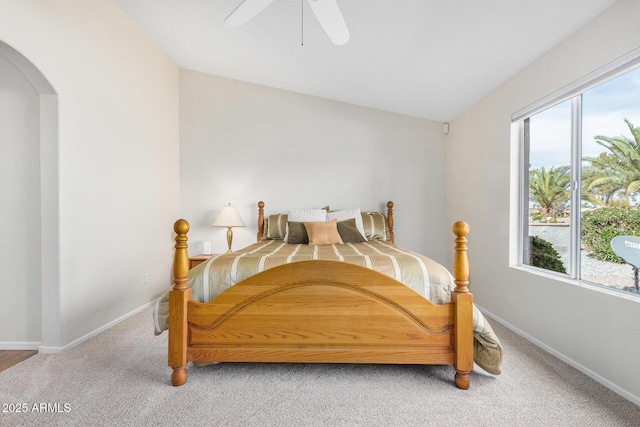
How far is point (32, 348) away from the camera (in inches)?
93.0

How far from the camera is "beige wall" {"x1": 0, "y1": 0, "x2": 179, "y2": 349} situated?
230cm

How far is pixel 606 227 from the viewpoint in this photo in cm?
200

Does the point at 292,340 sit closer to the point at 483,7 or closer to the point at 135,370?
the point at 135,370

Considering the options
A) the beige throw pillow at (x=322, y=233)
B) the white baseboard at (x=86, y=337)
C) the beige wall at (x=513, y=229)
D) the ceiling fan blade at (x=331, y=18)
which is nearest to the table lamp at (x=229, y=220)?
the beige throw pillow at (x=322, y=233)

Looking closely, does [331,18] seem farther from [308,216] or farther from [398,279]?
[308,216]

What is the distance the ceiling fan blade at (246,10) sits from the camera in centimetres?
186

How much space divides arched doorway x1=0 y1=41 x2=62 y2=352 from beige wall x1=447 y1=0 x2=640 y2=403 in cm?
347

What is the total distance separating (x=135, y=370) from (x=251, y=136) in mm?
2860

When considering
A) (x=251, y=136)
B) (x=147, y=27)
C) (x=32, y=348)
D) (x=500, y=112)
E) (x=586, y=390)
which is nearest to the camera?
(x=586, y=390)

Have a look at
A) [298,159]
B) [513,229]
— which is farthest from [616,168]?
[298,159]

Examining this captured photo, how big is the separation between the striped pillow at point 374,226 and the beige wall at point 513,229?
912 mm

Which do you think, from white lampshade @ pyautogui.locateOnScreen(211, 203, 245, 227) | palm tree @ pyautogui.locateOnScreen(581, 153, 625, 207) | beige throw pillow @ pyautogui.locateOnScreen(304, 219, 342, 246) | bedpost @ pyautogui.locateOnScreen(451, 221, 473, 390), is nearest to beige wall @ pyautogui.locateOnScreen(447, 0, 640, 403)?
palm tree @ pyautogui.locateOnScreen(581, 153, 625, 207)

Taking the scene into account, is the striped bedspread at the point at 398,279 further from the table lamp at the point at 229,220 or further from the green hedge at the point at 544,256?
the table lamp at the point at 229,220

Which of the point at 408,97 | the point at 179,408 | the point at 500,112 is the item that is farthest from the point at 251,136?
the point at 179,408
